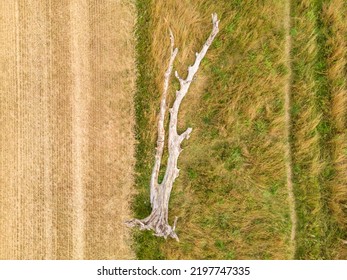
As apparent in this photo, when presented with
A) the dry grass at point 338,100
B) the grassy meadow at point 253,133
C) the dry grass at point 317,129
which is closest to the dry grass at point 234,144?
Result: the grassy meadow at point 253,133

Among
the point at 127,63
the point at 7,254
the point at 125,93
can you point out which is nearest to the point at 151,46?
the point at 127,63

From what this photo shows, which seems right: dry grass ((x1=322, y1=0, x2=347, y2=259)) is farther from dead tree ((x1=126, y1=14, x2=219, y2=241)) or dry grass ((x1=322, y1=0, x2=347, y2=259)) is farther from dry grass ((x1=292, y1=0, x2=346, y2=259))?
dead tree ((x1=126, y1=14, x2=219, y2=241))

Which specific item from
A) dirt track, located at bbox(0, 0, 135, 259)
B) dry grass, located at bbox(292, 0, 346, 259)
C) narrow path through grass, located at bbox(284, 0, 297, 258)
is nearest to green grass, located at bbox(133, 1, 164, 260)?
dirt track, located at bbox(0, 0, 135, 259)

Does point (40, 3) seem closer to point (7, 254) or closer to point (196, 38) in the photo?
point (196, 38)

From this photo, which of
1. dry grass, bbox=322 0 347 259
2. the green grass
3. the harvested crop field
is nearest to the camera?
dry grass, bbox=322 0 347 259

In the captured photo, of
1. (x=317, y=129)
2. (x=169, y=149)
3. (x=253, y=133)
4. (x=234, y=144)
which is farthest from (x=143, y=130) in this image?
(x=317, y=129)
